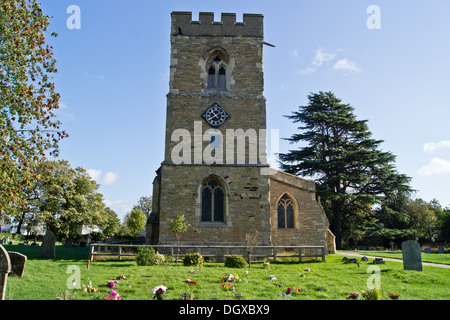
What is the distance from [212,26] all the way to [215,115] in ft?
18.2

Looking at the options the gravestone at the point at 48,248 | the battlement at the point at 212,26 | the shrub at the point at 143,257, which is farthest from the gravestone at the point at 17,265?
the battlement at the point at 212,26

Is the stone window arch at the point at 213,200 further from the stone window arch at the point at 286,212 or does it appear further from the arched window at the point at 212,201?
the stone window arch at the point at 286,212

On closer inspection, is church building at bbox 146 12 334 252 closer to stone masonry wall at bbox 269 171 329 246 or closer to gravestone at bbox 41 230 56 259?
stone masonry wall at bbox 269 171 329 246

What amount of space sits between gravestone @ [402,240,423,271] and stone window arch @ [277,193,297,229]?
7.00 meters

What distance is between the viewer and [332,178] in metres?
28.9

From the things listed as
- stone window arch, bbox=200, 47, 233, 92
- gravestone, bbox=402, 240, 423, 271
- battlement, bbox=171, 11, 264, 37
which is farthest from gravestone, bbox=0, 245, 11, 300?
battlement, bbox=171, 11, 264, 37

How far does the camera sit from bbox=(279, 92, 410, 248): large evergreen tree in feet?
94.2

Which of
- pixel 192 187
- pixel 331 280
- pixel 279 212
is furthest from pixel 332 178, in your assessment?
pixel 331 280

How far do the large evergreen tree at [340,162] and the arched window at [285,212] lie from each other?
10.8 meters

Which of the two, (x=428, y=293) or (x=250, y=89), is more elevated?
(x=250, y=89)

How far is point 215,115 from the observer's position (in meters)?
17.4
